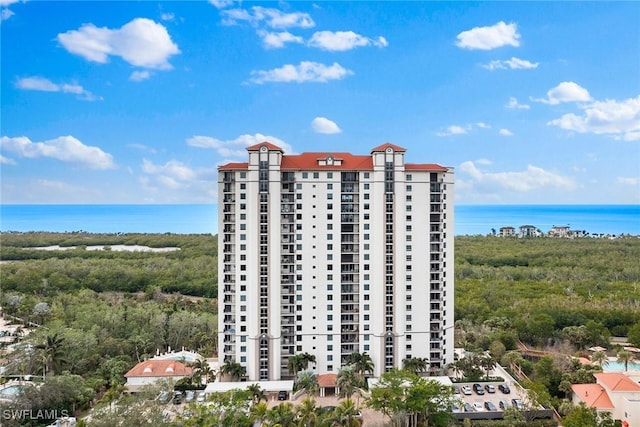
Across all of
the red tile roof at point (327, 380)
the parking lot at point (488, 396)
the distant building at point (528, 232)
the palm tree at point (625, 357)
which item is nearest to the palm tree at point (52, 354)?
the red tile roof at point (327, 380)

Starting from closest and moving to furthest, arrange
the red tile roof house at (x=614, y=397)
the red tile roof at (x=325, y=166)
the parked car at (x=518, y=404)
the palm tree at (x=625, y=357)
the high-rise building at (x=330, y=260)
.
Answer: the red tile roof house at (x=614, y=397)
the parked car at (x=518, y=404)
the high-rise building at (x=330, y=260)
the red tile roof at (x=325, y=166)
the palm tree at (x=625, y=357)

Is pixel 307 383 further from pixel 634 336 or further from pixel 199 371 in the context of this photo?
pixel 634 336

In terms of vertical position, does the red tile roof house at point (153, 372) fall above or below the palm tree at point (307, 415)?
below

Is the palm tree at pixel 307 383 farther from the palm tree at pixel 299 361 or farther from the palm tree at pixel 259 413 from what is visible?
the palm tree at pixel 259 413

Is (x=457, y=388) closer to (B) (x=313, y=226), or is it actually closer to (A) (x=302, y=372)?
(A) (x=302, y=372)

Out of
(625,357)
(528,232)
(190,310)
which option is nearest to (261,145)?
(190,310)

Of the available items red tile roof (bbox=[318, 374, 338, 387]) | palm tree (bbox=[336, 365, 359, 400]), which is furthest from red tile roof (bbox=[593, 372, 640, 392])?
red tile roof (bbox=[318, 374, 338, 387])

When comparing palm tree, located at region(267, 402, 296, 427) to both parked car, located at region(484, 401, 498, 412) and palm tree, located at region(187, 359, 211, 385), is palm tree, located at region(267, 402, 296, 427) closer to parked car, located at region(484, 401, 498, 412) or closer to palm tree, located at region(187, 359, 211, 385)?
palm tree, located at region(187, 359, 211, 385)
